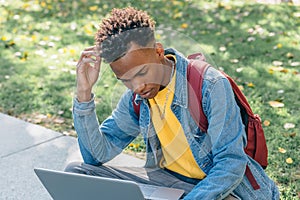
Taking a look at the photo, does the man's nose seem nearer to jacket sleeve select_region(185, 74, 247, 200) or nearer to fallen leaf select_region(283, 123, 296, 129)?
jacket sleeve select_region(185, 74, 247, 200)

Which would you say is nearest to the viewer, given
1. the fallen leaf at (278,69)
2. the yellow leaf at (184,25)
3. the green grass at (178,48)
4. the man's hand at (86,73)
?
the man's hand at (86,73)

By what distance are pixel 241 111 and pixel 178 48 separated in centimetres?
40

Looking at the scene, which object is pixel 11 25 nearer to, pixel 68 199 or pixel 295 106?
pixel 295 106

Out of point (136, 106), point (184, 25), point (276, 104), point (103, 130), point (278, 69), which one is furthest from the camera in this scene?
point (184, 25)

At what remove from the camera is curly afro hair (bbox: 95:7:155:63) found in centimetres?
238

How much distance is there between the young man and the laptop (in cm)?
13

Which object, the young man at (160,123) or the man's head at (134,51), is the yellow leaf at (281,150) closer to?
the young man at (160,123)

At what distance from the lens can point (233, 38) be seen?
6.40m

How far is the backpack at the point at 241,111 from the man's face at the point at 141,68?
0.50ft

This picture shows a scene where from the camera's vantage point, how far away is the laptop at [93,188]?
2.22 meters

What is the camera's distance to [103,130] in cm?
294

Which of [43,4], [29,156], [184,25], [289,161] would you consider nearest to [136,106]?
[289,161]

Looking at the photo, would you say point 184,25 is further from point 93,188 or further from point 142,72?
point 93,188

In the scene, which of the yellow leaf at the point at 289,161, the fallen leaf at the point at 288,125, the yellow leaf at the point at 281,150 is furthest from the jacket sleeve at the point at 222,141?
the fallen leaf at the point at 288,125
